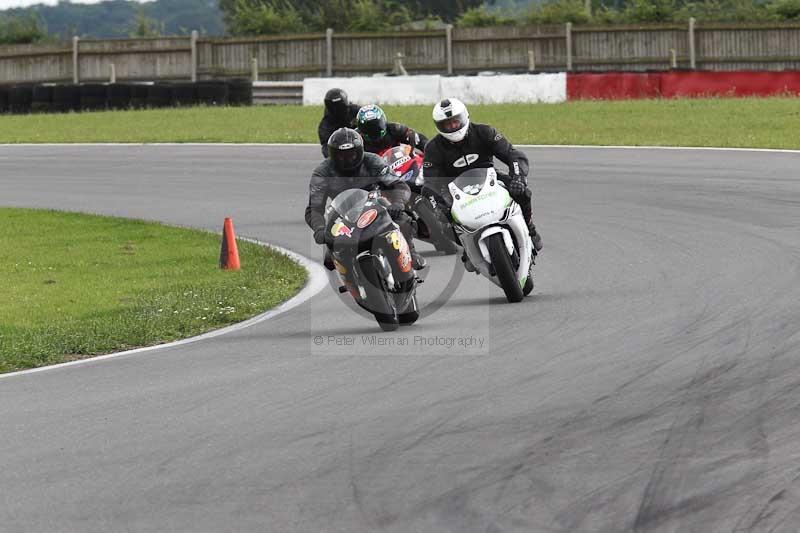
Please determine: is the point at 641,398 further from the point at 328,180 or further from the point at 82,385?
the point at 328,180

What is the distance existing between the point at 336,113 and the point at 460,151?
14.7ft

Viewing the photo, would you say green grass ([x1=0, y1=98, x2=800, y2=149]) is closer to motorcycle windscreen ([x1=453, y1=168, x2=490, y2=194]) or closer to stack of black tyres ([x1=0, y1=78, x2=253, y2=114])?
stack of black tyres ([x1=0, y1=78, x2=253, y2=114])

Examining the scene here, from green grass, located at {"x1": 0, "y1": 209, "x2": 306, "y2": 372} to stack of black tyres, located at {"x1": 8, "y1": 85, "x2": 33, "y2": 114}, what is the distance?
63.2ft

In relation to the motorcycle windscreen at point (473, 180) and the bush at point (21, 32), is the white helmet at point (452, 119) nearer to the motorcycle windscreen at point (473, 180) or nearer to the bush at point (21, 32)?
the motorcycle windscreen at point (473, 180)

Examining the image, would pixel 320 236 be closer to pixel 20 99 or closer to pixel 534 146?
pixel 534 146

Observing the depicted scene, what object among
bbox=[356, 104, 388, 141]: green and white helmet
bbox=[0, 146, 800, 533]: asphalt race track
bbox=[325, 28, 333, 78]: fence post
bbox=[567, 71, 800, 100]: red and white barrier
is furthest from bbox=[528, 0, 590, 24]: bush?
bbox=[0, 146, 800, 533]: asphalt race track

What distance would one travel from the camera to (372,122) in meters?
13.5

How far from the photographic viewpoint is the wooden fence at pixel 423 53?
42.2m

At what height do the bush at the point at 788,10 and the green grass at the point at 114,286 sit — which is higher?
the bush at the point at 788,10

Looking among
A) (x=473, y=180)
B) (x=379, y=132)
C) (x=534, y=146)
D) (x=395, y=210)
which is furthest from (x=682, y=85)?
(x=395, y=210)

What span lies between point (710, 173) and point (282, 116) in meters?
14.9

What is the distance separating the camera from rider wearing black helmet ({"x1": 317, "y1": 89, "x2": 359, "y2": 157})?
15.5 metres

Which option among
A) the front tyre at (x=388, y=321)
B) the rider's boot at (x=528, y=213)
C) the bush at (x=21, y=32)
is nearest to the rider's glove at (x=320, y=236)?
the front tyre at (x=388, y=321)

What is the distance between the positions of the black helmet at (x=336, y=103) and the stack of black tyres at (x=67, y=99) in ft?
71.0
